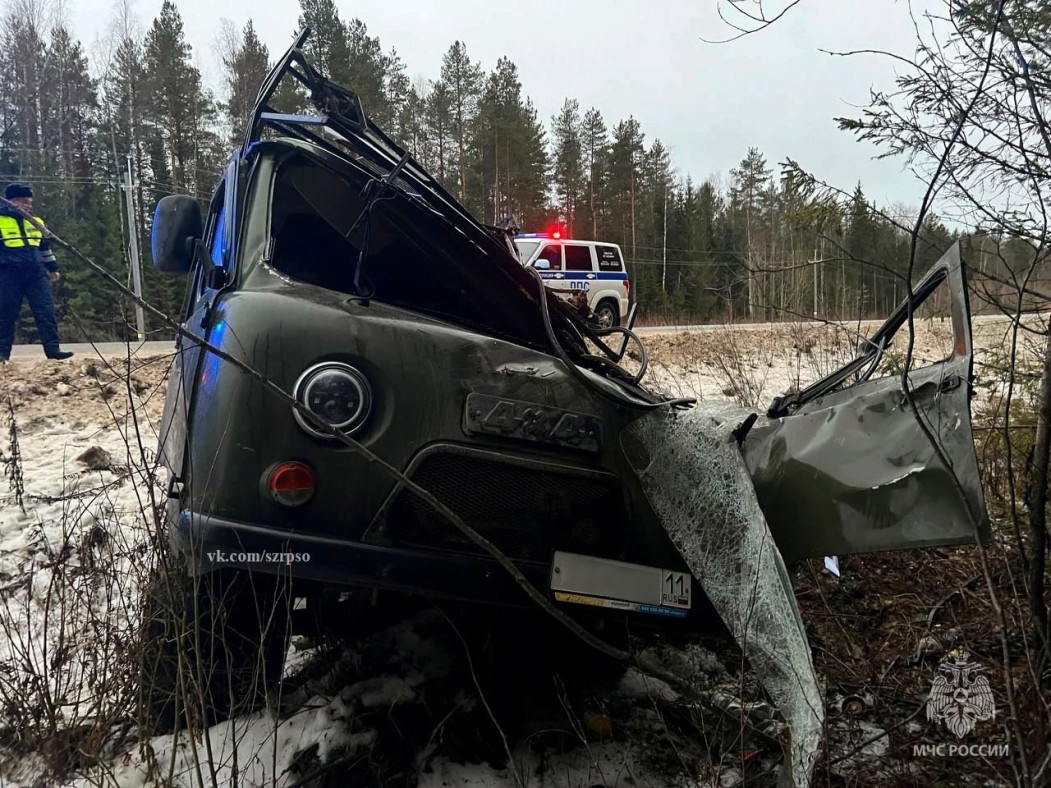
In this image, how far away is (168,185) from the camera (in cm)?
2517

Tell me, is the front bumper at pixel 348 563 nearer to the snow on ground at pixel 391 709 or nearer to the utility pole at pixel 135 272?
the snow on ground at pixel 391 709

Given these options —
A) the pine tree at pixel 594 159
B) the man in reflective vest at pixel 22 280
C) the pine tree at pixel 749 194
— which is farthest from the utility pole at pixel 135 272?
the pine tree at pixel 749 194

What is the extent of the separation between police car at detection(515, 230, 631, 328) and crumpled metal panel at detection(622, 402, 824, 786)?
13.9m

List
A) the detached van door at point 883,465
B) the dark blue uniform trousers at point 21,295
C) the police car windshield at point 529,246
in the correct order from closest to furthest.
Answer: the detached van door at point 883,465
the dark blue uniform trousers at point 21,295
the police car windshield at point 529,246

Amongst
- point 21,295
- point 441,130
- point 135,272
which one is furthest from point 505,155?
point 135,272

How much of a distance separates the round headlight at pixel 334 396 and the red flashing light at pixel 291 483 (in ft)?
0.35

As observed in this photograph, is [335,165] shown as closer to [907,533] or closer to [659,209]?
[907,533]

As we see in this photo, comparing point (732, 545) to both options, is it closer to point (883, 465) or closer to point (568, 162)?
point (883, 465)

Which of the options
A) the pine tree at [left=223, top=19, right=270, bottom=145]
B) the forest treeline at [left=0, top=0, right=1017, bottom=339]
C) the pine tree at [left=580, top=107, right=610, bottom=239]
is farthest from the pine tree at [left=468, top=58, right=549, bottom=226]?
the pine tree at [left=223, top=19, right=270, bottom=145]

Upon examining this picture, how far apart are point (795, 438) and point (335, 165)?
1805 mm

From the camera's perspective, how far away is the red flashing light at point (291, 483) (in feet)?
5.96

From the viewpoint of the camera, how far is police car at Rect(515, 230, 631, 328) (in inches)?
651

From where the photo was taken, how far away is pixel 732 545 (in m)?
2.03

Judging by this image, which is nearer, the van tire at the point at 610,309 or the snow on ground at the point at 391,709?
the snow on ground at the point at 391,709
